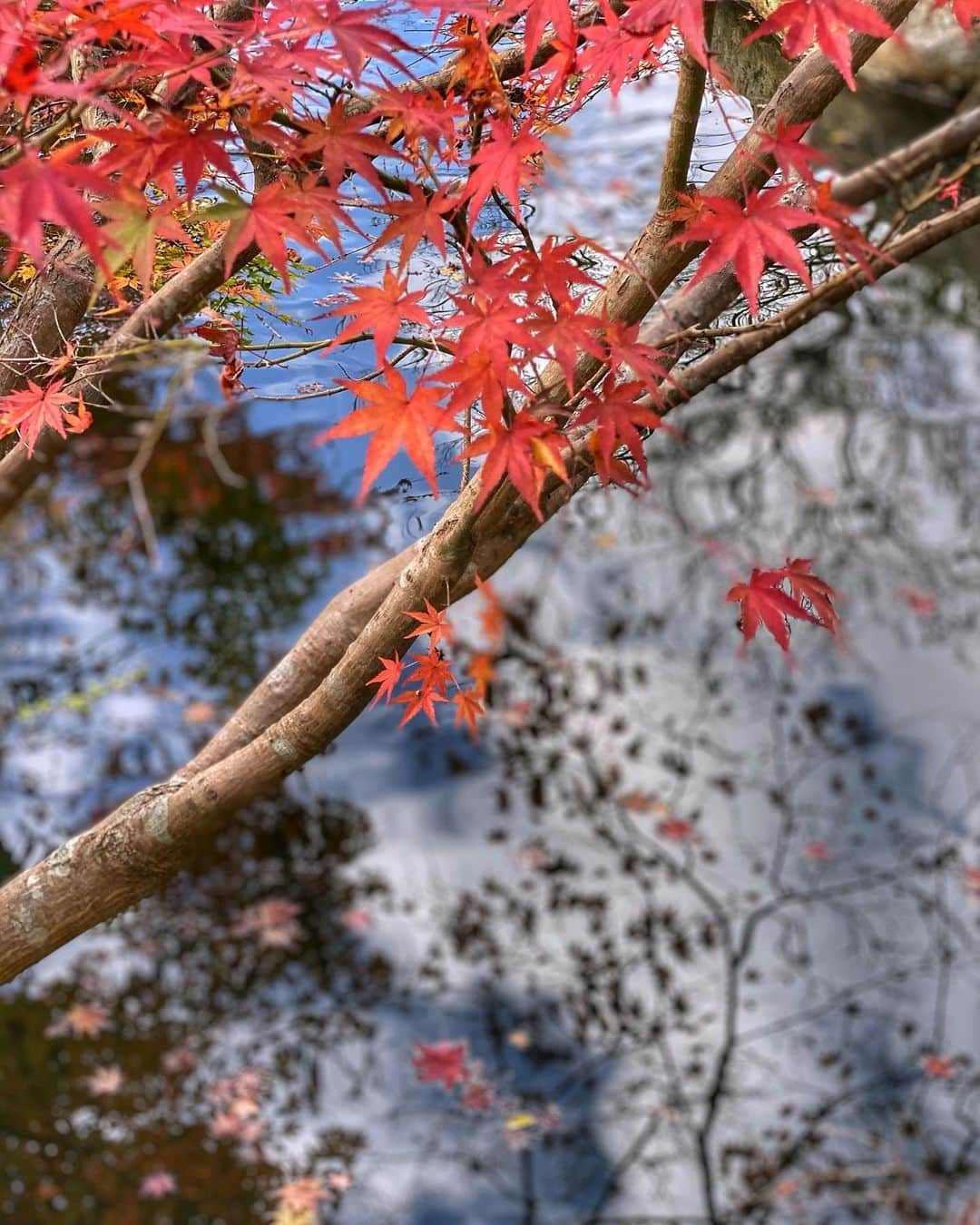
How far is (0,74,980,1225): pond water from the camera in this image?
2221 mm

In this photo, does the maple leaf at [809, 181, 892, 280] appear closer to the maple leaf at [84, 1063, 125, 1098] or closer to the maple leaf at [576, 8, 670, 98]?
the maple leaf at [576, 8, 670, 98]

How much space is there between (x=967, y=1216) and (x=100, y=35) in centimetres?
228

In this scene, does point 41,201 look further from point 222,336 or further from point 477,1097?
point 477,1097

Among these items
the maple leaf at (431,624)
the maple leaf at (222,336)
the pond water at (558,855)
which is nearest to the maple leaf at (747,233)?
the maple leaf at (431,624)

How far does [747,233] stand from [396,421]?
0.93 feet

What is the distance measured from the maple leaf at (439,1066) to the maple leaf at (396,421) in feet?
5.88

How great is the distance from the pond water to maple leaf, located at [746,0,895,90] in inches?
32.1

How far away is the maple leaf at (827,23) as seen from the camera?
2.40 feet

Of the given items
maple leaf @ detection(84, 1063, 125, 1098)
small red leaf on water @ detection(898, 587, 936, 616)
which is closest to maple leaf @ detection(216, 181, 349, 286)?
maple leaf @ detection(84, 1063, 125, 1098)

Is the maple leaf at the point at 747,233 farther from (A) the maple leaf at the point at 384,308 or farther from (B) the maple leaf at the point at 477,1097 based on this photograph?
(B) the maple leaf at the point at 477,1097

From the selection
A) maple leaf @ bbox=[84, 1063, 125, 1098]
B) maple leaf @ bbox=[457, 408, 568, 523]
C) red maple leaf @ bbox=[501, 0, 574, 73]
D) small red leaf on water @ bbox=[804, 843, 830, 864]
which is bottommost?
small red leaf on water @ bbox=[804, 843, 830, 864]

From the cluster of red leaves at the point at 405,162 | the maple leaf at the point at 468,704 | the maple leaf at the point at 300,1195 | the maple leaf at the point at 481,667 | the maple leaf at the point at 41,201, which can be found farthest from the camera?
the maple leaf at the point at 481,667

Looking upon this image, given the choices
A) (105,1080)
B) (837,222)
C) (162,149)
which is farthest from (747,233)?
(105,1080)

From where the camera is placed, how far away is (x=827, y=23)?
74cm
